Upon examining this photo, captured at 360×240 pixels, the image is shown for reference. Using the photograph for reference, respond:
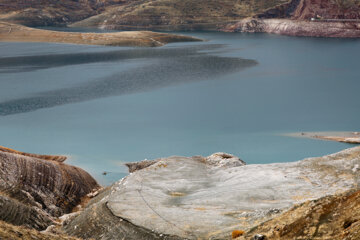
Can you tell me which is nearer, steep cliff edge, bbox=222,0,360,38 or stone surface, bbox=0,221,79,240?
stone surface, bbox=0,221,79,240

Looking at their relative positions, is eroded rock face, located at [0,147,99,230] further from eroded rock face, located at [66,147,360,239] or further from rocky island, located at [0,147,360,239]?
eroded rock face, located at [66,147,360,239]

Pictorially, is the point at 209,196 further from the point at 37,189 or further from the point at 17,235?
the point at 37,189

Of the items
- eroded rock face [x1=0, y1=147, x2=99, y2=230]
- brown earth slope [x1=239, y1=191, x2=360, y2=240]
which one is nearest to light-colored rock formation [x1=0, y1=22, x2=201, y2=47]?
eroded rock face [x1=0, y1=147, x2=99, y2=230]

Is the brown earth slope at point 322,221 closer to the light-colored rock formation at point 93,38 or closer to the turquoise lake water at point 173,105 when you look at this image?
the turquoise lake water at point 173,105

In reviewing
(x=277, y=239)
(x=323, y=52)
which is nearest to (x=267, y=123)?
(x=277, y=239)

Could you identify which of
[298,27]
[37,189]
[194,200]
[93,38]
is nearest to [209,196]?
[194,200]

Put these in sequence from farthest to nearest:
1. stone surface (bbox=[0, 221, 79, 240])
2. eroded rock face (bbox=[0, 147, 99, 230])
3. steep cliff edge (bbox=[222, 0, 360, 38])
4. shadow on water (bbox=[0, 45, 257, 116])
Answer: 1. steep cliff edge (bbox=[222, 0, 360, 38])
2. shadow on water (bbox=[0, 45, 257, 116])
3. eroded rock face (bbox=[0, 147, 99, 230])
4. stone surface (bbox=[0, 221, 79, 240])

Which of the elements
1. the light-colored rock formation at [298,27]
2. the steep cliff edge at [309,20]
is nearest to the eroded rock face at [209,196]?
the light-colored rock formation at [298,27]
